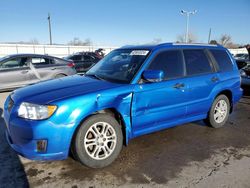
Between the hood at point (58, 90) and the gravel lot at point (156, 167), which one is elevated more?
the hood at point (58, 90)

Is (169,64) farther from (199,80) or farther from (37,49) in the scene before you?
(37,49)

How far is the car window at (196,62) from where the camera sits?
4.34 meters

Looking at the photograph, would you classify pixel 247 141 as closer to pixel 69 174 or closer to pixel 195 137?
pixel 195 137

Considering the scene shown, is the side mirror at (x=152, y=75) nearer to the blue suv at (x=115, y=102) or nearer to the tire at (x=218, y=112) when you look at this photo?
the blue suv at (x=115, y=102)

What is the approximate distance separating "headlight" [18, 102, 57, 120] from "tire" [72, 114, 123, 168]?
1.49 ft

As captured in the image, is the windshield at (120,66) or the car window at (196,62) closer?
the windshield at (120,66)

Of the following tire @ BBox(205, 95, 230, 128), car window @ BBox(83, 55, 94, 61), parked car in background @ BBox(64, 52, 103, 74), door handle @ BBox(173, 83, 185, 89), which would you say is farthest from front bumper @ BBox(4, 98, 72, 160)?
car window @ BBox(83, 55, 94, 61)

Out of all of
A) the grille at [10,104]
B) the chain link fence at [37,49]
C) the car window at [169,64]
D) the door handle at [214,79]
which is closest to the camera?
the grille at [10,104]

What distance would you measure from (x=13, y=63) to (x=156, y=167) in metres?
6.89

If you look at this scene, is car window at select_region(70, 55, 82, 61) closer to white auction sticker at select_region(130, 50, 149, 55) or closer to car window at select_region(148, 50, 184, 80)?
white auction sticker at select_region(130, 50, 149, 55)

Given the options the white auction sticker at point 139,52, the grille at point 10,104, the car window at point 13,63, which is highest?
the white auction sticker at point 139,52

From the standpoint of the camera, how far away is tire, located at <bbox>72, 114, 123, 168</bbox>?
3.17 meters

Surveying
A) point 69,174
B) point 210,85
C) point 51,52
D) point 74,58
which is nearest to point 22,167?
point 69,174

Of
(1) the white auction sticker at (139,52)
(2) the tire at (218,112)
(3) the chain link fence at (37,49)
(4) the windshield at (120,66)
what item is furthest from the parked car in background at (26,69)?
(3) the chain link fence at (37,49)
